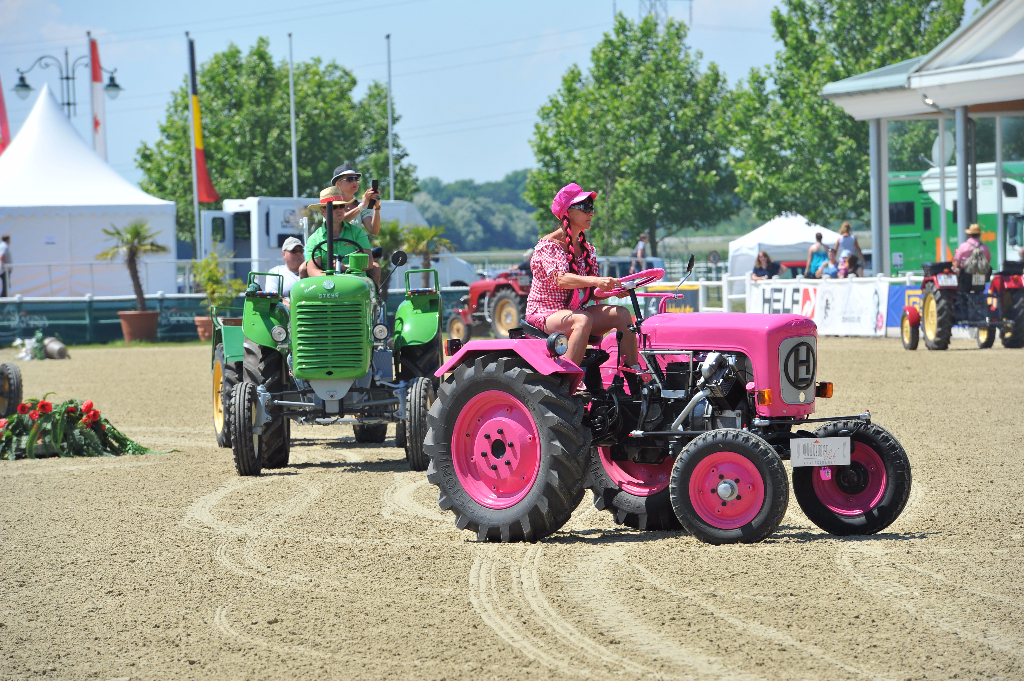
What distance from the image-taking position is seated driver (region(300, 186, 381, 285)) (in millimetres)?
9516

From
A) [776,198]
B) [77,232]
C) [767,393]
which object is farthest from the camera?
[776,198]

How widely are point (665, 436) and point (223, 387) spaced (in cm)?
474

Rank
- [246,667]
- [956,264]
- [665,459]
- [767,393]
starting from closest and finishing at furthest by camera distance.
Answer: [246,667], [767,393], [665,459], [956,264]

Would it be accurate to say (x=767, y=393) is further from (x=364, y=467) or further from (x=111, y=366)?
(x=111, y=366)

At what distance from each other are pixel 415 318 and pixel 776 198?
126ft

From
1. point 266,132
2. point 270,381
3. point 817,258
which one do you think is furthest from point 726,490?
point 266,132

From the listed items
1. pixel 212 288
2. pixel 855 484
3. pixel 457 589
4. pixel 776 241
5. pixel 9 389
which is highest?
pixel 776 241

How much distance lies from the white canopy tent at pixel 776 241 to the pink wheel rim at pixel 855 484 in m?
34.5

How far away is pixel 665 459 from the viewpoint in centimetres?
671

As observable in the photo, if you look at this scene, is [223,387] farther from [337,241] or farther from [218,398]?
[337,241]

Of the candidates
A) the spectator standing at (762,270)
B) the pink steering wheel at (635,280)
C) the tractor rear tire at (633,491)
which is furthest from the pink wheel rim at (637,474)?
the spectator standing at (762,270)

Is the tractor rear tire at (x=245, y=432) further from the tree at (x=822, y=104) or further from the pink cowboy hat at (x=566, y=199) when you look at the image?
the tree at (x=822, y=104)

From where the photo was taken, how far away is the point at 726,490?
230 inches

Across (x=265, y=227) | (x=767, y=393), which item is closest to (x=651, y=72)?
(x=265, y=227)
